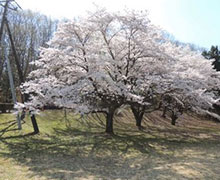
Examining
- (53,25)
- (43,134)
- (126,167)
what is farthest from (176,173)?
(53,25)

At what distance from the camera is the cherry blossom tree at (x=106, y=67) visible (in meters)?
8.03

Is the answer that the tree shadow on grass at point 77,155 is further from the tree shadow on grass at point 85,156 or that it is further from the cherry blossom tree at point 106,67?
the cherry blossom tree at point 106,67

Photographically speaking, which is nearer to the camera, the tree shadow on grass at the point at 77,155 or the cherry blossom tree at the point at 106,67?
the tree shadow on grass at the point at 77,155

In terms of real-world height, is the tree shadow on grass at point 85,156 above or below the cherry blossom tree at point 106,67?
below

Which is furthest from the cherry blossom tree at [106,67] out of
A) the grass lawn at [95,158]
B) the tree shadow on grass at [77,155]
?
the grass lawn at [95,158]

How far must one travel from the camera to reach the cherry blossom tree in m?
8.03

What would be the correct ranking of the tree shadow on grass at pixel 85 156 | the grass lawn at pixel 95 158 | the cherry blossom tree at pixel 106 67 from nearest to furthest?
the grass lawn at pixel 95 158
the tree shadow on grass at pixel 85 156
the cherry blossom tree at pixel 106 67

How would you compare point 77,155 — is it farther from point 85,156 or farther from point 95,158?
point 95,158

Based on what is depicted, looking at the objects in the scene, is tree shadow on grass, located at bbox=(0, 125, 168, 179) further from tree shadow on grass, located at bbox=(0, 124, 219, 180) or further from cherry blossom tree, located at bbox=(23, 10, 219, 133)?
cherry blossom tree, located at bbox=(23, 10, 219, 133)

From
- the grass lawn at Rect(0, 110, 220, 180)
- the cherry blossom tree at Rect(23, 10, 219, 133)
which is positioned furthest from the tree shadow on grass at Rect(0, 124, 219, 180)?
the cherry blossom tree at Rect(23, 10, 219, 133)

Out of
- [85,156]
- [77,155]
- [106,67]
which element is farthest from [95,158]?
[106,67]

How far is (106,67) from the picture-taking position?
9016 millimetres

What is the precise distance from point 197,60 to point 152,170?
962 centimetres

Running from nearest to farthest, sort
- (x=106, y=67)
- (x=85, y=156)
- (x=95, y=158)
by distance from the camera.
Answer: (x=95, y=158), (x=85, y=156), (x=106, y=67)
